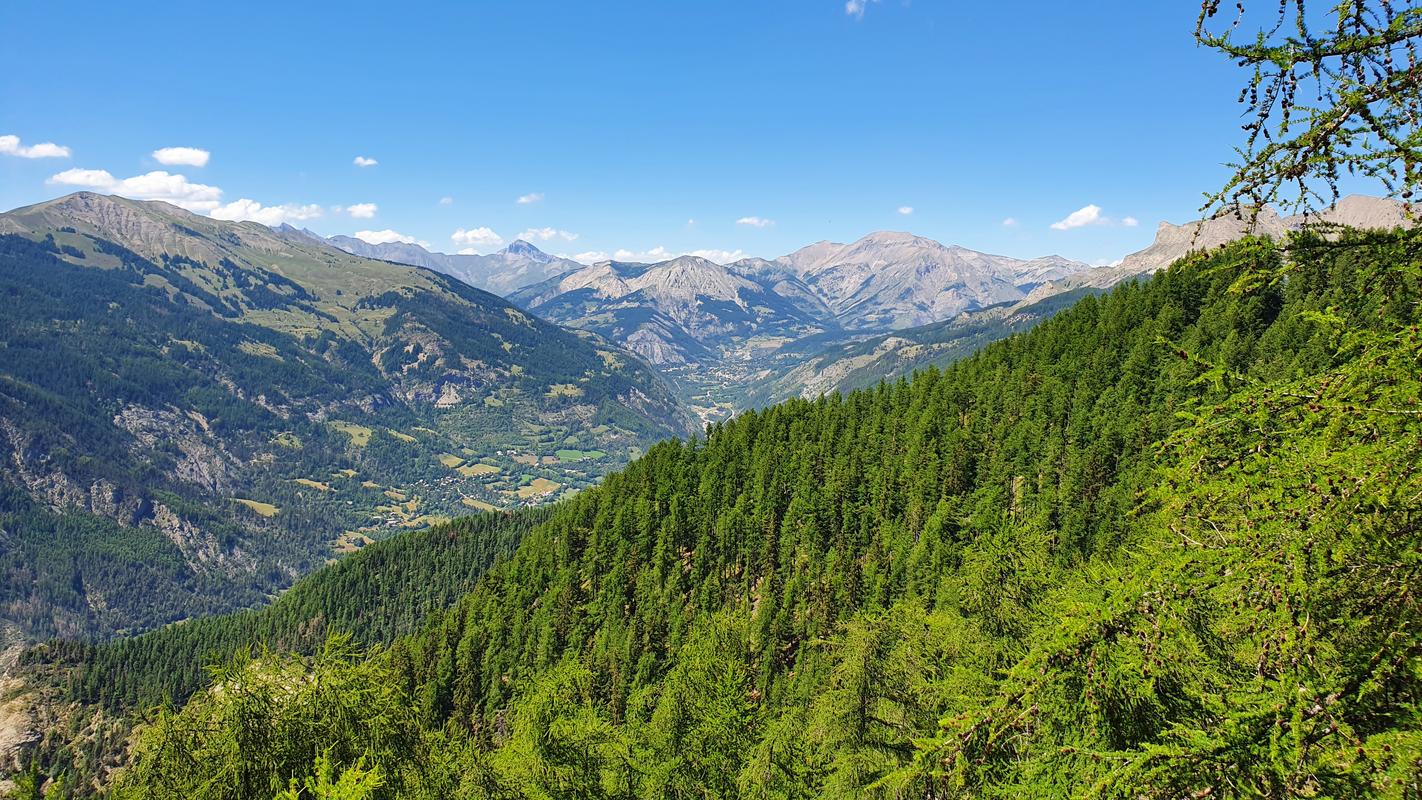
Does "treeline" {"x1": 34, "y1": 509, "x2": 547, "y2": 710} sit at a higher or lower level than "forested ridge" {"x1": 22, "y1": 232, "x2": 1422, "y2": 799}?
lower

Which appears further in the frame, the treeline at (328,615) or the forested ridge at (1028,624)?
the treeline at (328,615)

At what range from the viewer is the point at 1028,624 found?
27.5m

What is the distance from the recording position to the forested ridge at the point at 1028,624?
5.82 m

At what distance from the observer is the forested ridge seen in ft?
19.1

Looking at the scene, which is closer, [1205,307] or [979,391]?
[1205,307]

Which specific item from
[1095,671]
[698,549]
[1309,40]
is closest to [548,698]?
[1095,671]

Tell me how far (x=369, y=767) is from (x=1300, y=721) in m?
23.1

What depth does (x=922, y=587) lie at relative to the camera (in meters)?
68.6

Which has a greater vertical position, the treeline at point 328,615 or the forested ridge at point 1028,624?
the forested ridge at point 1028,624

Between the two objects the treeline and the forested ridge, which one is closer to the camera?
the forested ridge

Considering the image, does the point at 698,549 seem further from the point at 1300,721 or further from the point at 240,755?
the point at 1300,721

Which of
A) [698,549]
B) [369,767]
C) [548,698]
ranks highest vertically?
[369,767]

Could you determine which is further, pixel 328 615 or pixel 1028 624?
pixel 328 615

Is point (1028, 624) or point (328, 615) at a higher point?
point (1028, 624)
